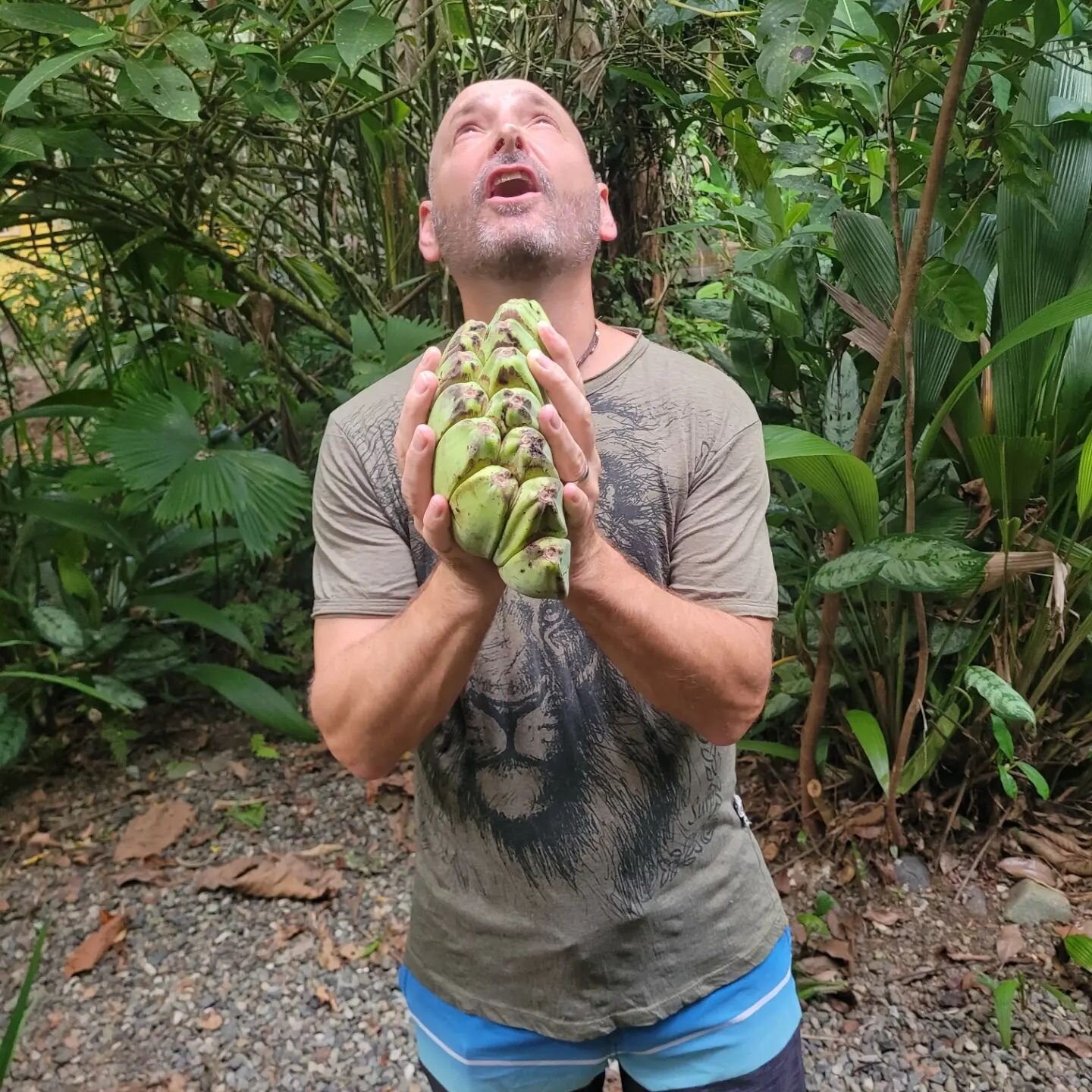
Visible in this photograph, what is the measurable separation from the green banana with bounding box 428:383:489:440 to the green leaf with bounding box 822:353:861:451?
1.25m

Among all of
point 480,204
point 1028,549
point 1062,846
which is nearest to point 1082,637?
point 1028,549

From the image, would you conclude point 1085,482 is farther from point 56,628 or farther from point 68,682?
point 56,628

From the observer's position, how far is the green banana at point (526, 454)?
68cm

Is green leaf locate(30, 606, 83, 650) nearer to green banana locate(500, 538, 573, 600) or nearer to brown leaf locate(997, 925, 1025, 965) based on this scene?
green banana locate(500, 538, 573, 600)

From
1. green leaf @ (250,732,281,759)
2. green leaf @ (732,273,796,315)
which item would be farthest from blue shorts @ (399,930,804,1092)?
green leaf @ (250,732,281,759)

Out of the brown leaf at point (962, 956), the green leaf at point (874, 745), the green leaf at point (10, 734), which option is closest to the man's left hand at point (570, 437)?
the green leaf at point (874, 745)

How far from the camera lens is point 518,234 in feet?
3.26

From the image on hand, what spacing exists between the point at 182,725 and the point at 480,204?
2.28 meters

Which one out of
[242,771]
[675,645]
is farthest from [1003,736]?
[242,771]

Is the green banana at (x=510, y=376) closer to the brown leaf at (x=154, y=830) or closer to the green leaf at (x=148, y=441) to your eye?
the green leaf at (x=148, y=441)

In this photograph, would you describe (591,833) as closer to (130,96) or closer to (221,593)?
(130,96)

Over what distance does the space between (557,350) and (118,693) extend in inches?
83.8

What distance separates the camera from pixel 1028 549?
70.2 inches

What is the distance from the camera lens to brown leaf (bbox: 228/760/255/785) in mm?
2561
